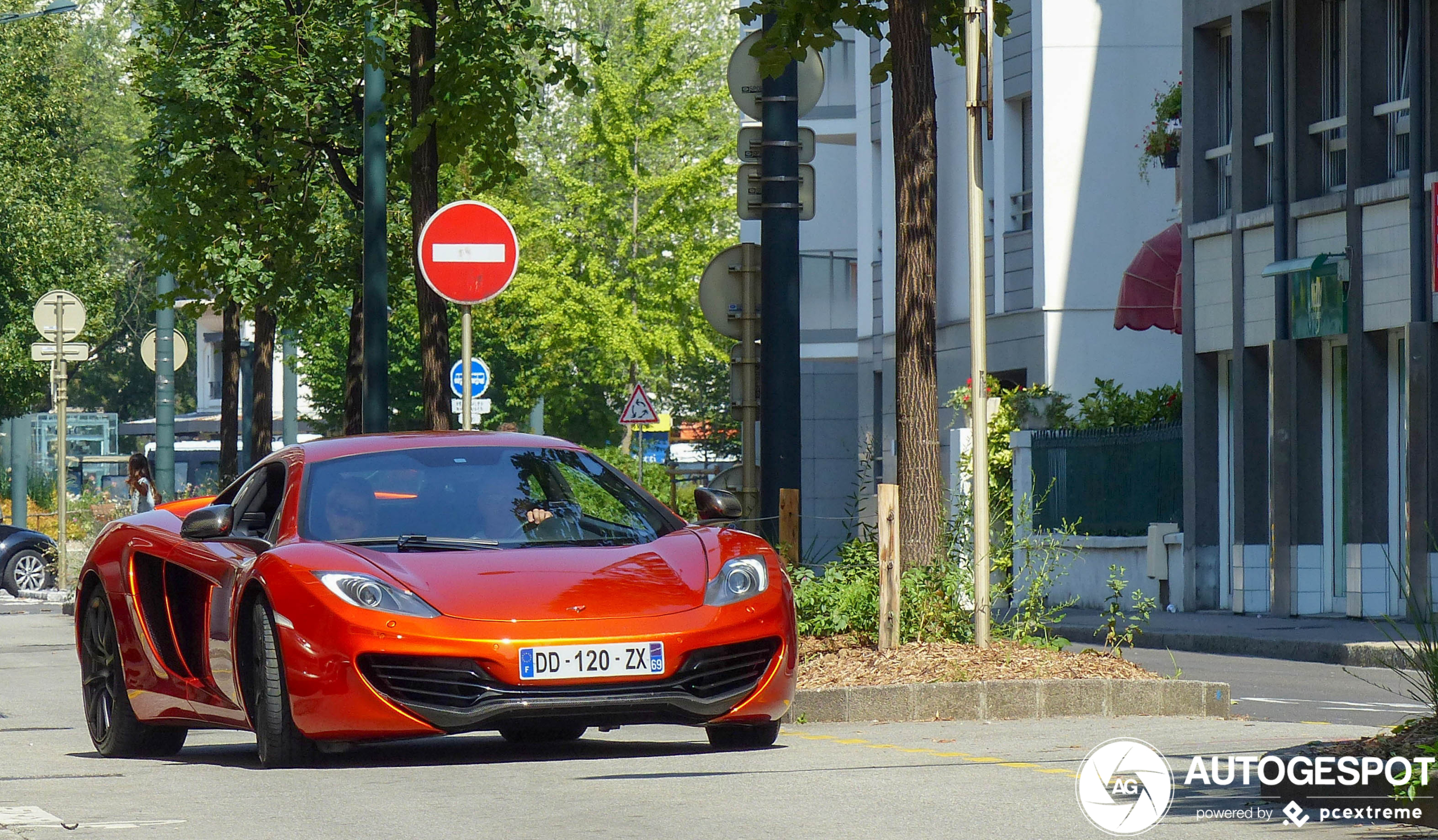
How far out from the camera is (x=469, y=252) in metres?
15.1

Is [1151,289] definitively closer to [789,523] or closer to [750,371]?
[750,371]

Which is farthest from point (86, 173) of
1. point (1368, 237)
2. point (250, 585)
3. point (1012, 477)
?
point (250, 585)

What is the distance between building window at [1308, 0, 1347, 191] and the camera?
77.2 feet

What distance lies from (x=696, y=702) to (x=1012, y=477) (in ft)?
64.7

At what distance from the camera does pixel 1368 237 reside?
22.7 metres

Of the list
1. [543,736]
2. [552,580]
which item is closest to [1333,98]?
[543,736]

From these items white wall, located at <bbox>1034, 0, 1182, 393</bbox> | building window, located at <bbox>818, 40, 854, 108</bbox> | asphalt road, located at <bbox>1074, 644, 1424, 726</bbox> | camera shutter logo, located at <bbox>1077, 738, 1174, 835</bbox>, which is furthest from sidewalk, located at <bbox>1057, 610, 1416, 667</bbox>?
building window, located at <bbox>818, 40, 854, 108</bbox>

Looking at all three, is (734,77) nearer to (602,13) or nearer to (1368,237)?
(1368,237)

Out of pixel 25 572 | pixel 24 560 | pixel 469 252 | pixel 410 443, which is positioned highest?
pixel 469 252

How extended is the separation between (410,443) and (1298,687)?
7650 millimetres

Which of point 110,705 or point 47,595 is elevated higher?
point 110,705

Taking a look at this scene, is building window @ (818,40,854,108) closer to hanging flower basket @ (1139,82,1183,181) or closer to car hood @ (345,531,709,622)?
hanging flower basket @ (1139,82,1183,181)

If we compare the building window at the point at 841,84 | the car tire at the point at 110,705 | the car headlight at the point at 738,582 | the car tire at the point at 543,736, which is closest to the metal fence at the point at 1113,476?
the building window at the point at 841,84

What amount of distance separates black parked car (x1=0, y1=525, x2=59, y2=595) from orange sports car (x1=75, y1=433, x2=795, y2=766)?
22.8 meters
